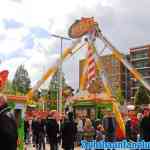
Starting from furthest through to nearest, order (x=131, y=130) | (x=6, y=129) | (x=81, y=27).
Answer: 1. (x=81, y=27)
2. (x=131, y=130)
3. (x=6, y=129)

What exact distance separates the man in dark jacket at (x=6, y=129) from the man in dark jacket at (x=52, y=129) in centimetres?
1119

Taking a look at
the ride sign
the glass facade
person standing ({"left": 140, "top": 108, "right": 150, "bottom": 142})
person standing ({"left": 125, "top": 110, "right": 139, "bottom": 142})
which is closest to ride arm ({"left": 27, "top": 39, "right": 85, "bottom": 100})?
the ride sign

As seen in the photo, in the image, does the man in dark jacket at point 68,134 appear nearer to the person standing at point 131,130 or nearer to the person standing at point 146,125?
the person standing at point 146,125

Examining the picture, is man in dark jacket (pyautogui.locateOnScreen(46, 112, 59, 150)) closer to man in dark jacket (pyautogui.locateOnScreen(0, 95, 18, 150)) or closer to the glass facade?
man in dark jacket (pyautogui.locateOnScreen(0, 95, 18, 150))

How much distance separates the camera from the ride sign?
34688mm

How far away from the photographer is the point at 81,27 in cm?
3497

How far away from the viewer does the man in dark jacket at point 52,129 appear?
17766 mm

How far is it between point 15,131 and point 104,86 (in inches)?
1085

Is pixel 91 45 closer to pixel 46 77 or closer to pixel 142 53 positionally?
pixel 46 77

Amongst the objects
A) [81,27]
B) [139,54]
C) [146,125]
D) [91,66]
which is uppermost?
[139,54]

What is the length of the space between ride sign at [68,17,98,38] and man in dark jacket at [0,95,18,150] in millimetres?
28330

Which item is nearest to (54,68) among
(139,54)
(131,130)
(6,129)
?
(131,130)

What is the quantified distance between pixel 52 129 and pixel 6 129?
11.6 metres

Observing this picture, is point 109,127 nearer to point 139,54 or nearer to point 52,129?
point 52,129
